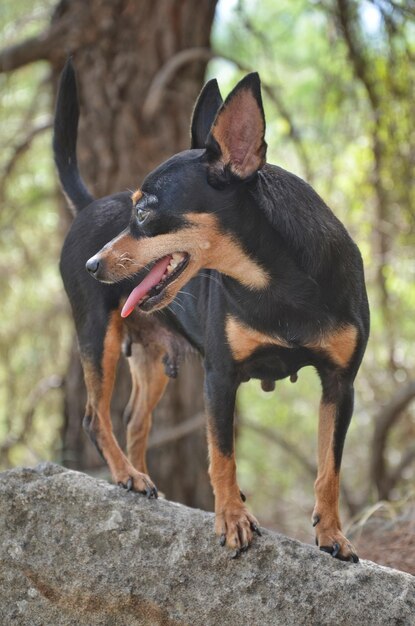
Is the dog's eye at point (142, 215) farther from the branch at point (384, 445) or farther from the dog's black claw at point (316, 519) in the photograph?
the branch at point (384, 445)

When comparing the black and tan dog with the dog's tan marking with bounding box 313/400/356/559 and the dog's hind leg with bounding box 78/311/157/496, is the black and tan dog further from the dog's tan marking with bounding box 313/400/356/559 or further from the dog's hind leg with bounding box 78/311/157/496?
the dog's hind leg with bounding box 78/311/157/496

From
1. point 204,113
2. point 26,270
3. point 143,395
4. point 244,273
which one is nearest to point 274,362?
point 244,273

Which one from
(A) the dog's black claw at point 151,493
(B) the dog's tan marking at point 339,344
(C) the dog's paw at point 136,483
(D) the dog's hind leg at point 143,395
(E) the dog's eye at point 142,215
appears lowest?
(A) the dog's black claw at point 151,493

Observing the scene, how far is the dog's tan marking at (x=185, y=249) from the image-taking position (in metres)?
3.43

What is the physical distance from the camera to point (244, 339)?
358cm

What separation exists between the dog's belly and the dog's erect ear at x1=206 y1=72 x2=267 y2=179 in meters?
0.69

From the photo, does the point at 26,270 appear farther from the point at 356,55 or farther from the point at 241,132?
the point at 241,132

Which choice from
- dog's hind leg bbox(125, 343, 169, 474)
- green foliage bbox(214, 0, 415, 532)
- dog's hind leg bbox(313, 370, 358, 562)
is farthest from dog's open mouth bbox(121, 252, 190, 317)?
green foliage bbox(214, 0, 415, 532)

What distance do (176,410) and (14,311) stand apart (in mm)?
2497

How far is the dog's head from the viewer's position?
3420 millimetres

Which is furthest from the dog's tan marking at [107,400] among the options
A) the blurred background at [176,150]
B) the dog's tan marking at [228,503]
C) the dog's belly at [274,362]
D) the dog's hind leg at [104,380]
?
the blurred background at [176,150]

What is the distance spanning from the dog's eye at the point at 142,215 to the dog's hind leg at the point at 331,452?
0.95m

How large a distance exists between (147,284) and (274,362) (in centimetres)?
63

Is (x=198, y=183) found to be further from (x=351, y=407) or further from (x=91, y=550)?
(x=91, y=550)
